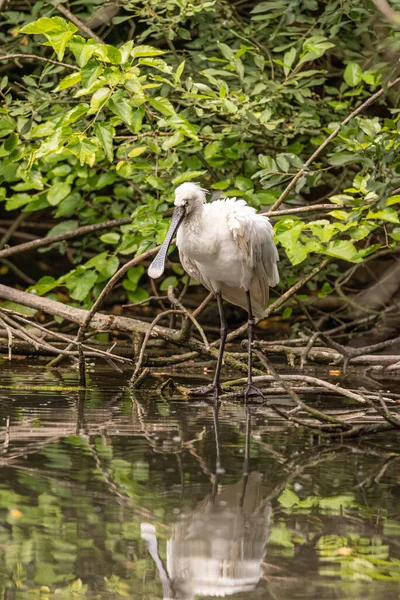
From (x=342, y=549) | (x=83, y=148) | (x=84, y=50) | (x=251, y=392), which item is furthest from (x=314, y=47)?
(x=342, y=549)

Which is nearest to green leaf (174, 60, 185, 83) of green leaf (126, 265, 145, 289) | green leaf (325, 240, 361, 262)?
green leaf (325, 240, 361, 262)

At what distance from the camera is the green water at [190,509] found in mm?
2973

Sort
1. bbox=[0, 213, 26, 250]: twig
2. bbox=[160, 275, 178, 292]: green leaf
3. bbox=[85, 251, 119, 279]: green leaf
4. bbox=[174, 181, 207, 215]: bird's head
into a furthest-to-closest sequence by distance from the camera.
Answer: bbox=[0, 213, 26, 250]: twig < bbox=[160, 275, 178, 292]: green leaf < bbox=[85, 251, 119, 279]: green leaf < bbox=[174, 181, 207, 215]: bird's head

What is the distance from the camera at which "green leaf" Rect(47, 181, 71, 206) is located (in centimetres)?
888

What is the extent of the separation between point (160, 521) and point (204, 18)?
6.33 meters

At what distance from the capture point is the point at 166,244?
22.5ft

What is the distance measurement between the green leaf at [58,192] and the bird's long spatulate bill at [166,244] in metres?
2.21

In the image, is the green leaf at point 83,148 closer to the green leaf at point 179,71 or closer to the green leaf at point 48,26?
the green leaf at point 48,26

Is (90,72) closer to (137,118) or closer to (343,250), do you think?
(137,118)

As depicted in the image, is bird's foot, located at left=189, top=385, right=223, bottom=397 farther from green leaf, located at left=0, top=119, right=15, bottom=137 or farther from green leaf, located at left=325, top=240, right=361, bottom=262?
green leaf, located at left=0, top=119, right=15, bottom=137

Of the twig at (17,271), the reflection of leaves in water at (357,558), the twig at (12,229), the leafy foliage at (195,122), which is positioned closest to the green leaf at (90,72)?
the leafy foliage at (195,122)

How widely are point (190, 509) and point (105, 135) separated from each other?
3217 mm

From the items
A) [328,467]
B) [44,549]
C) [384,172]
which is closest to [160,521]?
[44,549]

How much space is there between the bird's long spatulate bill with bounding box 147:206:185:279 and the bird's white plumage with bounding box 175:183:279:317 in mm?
54
